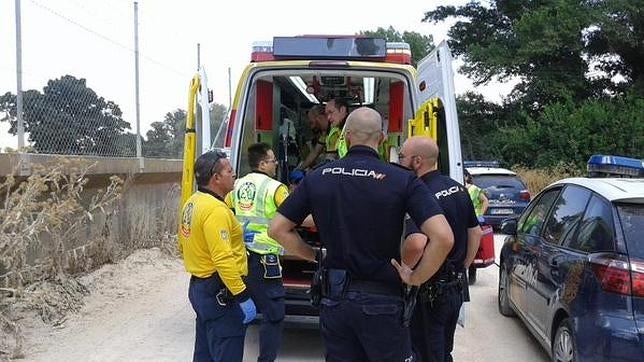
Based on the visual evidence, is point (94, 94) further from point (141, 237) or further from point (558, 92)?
point (558, 92)

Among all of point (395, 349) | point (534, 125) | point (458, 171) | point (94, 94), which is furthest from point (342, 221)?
point (534, 125)

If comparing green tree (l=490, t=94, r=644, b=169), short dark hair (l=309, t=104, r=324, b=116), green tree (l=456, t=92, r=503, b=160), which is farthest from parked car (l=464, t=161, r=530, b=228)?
green tree (l=456, t=92, r=503, b=160)

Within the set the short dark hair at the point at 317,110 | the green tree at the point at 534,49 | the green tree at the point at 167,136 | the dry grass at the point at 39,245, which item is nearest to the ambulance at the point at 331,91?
the short dark hair at the point at 317,110

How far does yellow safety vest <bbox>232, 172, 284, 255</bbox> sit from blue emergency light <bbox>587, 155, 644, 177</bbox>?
11.3 feet

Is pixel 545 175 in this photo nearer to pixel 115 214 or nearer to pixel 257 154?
pixel 115 214

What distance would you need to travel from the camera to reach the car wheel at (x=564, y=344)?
422 centimetres

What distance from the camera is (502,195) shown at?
14.3 m

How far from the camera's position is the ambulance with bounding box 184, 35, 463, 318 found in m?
5.08

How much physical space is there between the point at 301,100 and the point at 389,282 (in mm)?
5574

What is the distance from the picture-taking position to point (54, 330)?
5.98 meters

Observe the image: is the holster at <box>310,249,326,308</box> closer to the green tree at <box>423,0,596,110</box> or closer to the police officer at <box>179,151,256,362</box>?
the police officer at <box>179,151,256,362</box>

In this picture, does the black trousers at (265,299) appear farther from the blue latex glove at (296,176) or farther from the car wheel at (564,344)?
the blue latex glove at (296,176)

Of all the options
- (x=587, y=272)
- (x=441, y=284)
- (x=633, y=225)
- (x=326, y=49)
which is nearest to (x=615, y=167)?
(x=633, y=225)

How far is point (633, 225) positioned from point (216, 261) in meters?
2.50
